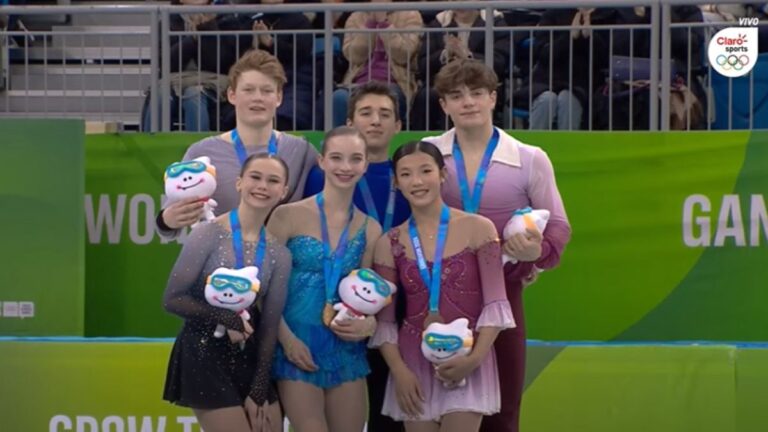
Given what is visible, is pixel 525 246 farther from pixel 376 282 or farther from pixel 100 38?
pixel 100 38

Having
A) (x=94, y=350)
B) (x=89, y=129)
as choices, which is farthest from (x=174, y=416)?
(x=89, y=129)

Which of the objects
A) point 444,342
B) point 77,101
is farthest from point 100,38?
point 444,342

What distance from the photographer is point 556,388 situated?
27.1 feet

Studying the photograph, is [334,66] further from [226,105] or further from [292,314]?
[292,314]

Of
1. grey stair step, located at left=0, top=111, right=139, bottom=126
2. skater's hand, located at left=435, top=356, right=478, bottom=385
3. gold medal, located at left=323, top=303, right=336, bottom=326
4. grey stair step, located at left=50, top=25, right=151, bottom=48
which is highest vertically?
grey stair step, located at left=50, top=25, right=151, bottom=48

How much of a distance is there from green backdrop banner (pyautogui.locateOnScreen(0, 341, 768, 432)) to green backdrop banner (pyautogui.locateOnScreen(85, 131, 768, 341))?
64 cm

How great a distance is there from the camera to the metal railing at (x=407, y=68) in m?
8.82

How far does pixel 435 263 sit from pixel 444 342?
32cm

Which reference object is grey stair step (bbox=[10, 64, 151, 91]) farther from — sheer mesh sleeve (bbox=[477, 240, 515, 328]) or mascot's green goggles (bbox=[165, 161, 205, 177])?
sheer mesh sleeve (bbox=[477, 240, 515, 328])

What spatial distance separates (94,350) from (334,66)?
212 cm

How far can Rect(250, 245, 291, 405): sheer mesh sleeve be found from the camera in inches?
238

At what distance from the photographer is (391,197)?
21.1ft

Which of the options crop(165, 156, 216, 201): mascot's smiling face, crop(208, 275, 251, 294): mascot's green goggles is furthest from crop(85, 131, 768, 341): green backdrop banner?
crop(208, 275, 251, 294): mascot's green goggles

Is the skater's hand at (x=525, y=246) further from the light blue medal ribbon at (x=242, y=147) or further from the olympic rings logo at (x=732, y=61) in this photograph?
the olympic rings logo at (x=732, y=61)
